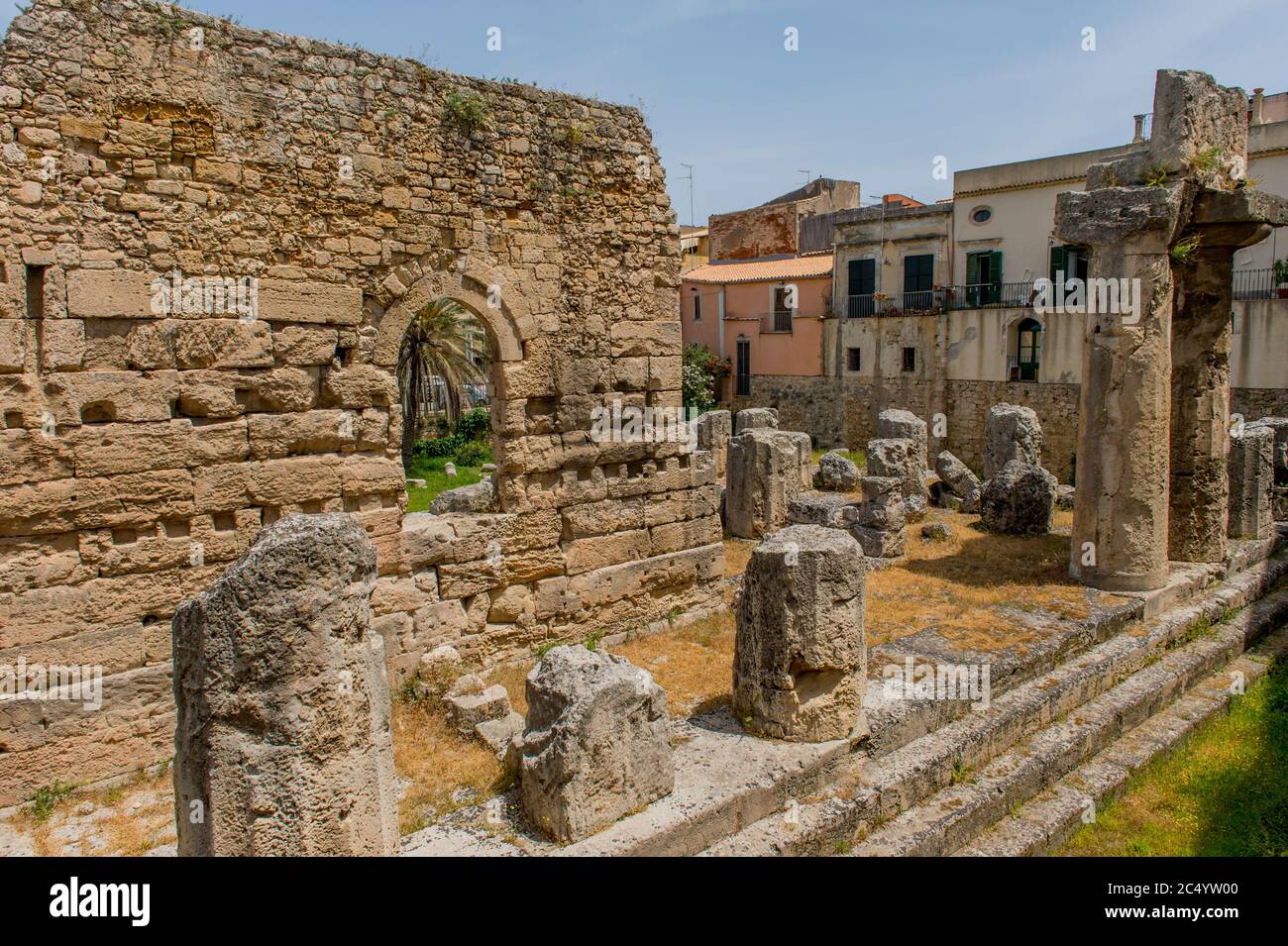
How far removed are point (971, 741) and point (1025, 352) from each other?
23117 mm

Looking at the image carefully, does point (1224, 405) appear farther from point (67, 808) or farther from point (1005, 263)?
point (1005, 263)

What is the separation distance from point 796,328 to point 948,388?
6.59 m

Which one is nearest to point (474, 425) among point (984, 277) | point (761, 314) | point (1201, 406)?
point (761, 314)

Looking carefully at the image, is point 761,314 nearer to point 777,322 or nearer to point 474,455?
point 777,322

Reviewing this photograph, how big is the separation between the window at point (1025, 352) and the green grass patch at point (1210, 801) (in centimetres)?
2029

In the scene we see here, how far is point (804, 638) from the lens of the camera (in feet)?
19.4

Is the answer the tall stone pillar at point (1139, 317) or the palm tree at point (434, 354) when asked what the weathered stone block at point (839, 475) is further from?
the palm tree at point (434, 354)

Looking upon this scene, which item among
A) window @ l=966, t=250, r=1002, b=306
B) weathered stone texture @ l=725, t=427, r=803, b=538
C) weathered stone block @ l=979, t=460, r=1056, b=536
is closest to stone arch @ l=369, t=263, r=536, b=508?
weathered stone texture @ l=725, t=427, r=803, b=538

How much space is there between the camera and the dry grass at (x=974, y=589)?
855 centimetres

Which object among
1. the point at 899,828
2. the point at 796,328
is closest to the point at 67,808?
the point at 899,828

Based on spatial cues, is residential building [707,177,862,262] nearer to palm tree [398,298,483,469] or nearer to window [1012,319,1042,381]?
window [1012,319,1042,381]

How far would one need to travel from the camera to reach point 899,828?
19.2ft

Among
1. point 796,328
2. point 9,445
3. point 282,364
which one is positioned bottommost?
point 9,445

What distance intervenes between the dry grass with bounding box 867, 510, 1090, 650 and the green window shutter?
1691cm
